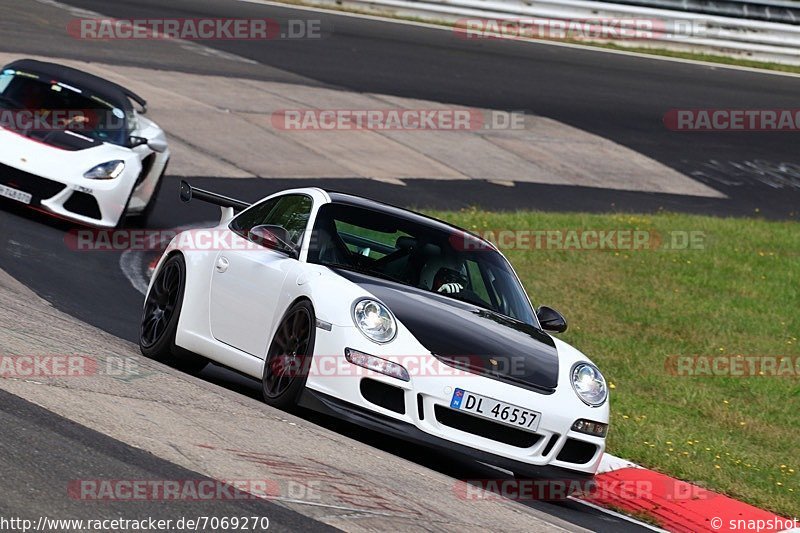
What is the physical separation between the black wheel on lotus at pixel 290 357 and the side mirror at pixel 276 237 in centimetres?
64

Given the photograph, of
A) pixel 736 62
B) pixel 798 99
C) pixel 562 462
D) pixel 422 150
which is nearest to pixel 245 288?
pixel 562 462

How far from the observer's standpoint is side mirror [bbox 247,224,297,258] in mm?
8555

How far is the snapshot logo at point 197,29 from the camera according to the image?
1034 inches

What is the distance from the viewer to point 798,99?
26031mm

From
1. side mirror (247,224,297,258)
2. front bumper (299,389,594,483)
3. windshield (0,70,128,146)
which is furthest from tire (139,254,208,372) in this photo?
windshield (0,70,128,146)

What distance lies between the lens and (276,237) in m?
8.54

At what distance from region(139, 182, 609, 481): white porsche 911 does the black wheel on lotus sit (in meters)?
0.01

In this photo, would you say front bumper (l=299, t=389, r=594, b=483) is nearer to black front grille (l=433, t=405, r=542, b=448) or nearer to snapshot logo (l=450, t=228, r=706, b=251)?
black front grille (l=433, t=405, r=542, b=448)

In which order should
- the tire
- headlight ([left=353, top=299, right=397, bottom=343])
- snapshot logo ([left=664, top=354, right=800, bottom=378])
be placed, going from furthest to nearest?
snapshot logo ([left=664, top=354, right=800, bottom=378]), the tire, headlight ([left=353, top=299, right=397, bottom=343])

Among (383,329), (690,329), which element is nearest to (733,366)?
(690,329)

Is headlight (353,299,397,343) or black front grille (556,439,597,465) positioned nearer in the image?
headlight (353,299,397,343)

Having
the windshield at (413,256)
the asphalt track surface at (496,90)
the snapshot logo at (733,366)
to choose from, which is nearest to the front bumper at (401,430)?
the windshield at (413,256)

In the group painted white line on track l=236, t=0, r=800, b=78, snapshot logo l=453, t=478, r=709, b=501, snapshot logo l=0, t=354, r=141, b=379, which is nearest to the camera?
snapshot logo l=0, t=354, r=141, b=379

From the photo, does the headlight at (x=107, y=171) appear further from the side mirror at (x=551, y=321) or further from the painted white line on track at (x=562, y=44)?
the painted white line on track at (x=562, y=44)
